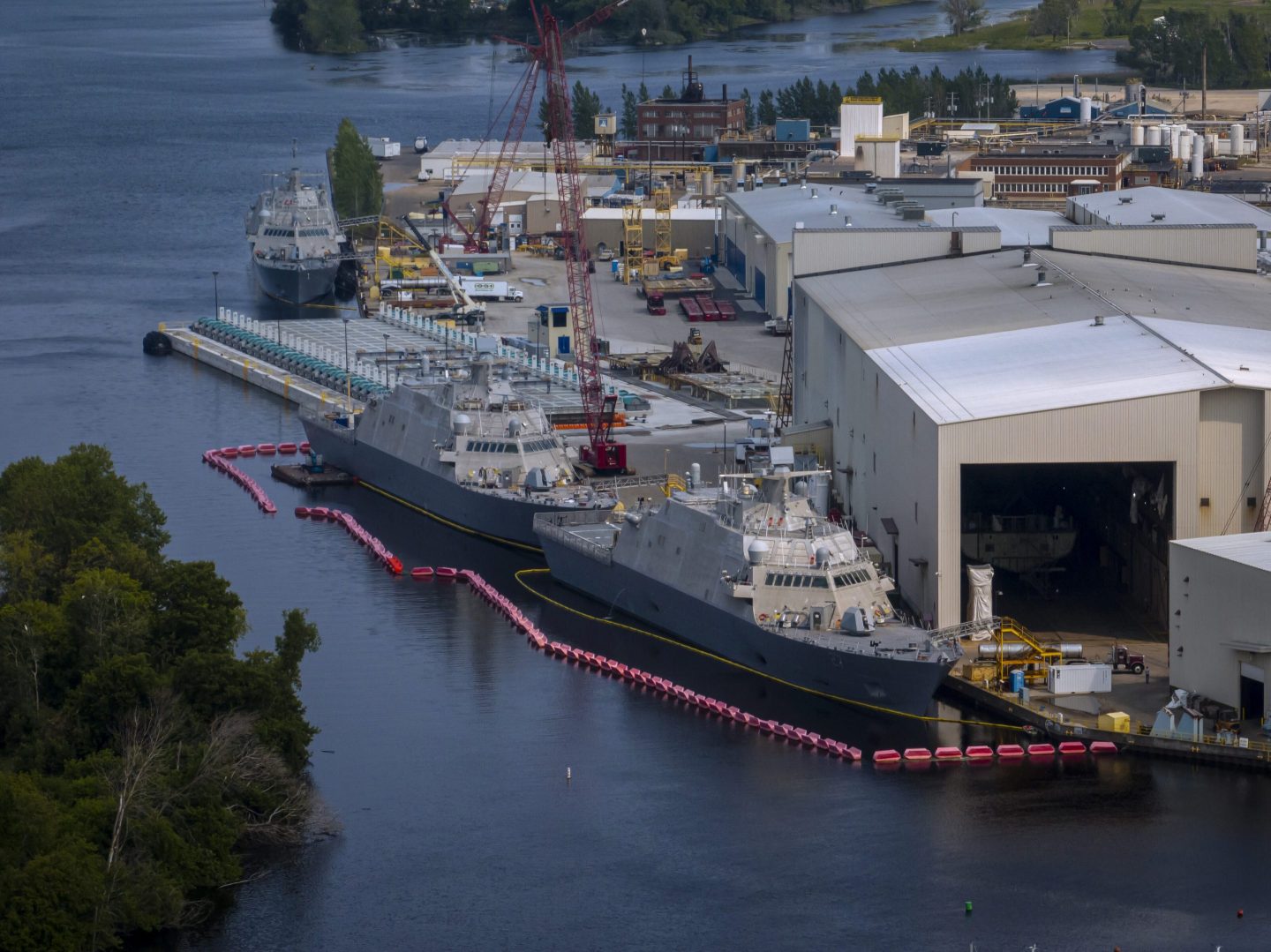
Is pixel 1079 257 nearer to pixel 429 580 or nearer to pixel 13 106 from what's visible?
pixel 429 580

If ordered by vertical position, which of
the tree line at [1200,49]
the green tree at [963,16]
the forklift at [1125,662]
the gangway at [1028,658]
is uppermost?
the green tree at [963,16]

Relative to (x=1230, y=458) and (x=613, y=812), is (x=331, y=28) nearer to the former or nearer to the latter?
(x=1230, y=458)

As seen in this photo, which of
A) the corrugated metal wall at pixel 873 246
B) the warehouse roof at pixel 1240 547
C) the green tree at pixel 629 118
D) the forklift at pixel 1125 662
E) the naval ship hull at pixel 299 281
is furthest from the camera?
the green tree at pixel 629 118

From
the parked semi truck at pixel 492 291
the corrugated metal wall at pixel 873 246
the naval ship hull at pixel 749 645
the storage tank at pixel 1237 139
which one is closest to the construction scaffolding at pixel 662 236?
the parked semi truck at pixel 492 291

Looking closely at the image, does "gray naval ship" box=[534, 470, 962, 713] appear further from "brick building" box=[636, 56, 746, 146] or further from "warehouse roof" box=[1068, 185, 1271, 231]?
"brick building" box=[636, 56, 746, 146]

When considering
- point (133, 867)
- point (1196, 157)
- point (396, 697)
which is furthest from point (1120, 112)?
point (133, 867)

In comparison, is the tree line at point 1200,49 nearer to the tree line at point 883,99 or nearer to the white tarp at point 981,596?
the tree line at point 883,99

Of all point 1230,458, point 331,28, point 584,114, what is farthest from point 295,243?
point 331,28
